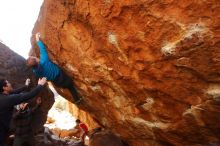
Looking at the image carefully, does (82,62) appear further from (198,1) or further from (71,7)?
(198,1)

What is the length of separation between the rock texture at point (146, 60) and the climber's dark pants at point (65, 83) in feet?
0.72

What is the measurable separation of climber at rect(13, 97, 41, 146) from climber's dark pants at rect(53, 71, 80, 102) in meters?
1.45

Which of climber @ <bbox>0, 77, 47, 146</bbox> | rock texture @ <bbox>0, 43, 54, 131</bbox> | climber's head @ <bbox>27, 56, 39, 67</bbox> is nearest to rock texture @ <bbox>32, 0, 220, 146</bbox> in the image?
climber's head @ <bbox>27, 56, 39, 67</bbox>

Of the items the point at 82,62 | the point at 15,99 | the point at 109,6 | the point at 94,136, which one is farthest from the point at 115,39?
the point at 94,136

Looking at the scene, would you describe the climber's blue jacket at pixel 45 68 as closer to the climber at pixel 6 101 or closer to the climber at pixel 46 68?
the climber at pixel 46 68

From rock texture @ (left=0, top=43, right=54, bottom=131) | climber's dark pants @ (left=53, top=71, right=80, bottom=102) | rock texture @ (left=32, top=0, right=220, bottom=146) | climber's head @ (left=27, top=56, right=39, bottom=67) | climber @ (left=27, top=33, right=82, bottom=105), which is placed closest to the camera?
rock texture @ (left=32, top=0, right=220, bottom=146)

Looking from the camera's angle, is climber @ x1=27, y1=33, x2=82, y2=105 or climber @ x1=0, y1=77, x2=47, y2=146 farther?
climber @ x1=27, y1=33, x2=82, y2=105

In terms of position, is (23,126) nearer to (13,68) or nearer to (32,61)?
(13,68)

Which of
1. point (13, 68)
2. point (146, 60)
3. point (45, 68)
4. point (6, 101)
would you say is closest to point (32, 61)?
point (45, 68)

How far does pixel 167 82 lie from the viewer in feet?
18.0

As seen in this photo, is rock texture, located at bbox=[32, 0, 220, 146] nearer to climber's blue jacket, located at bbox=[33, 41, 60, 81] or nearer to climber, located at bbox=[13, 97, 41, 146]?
climber's blue jacket, located at bbox=[33, 41, 60, 81]

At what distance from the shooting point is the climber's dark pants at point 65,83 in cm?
737

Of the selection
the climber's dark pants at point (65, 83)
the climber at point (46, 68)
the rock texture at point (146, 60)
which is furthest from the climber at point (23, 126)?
the rock texture at point (146, 60)

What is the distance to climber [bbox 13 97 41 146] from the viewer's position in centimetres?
805
